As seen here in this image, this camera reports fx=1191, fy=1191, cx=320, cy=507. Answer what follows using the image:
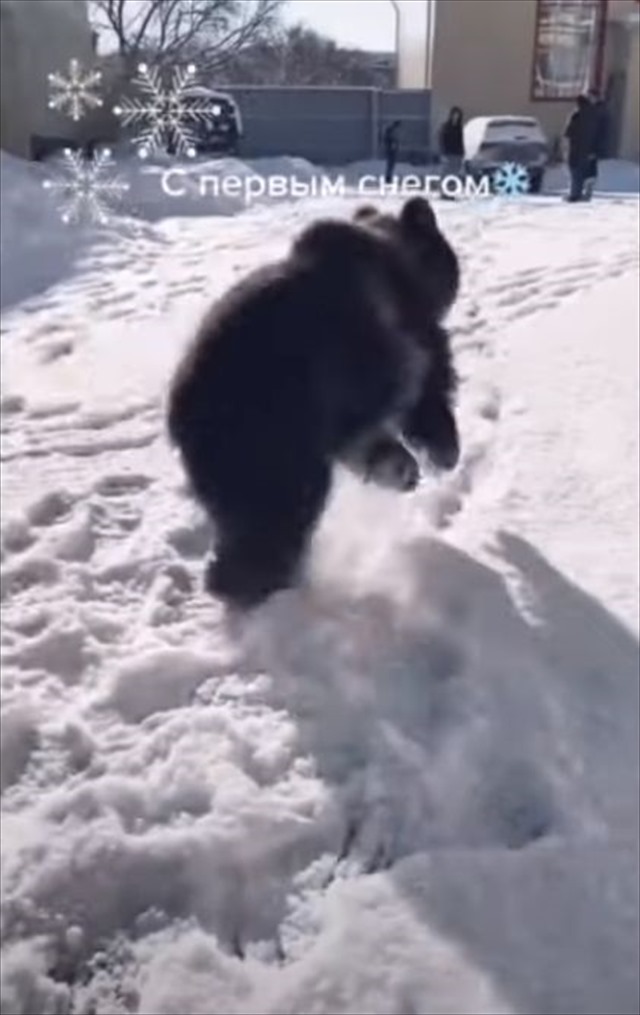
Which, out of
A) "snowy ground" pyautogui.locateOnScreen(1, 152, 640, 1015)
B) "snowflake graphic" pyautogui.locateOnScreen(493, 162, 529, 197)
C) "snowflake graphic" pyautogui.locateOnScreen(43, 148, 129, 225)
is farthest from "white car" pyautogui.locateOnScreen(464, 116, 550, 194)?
"snowflake graphic" pyautogui.locateOnScreen(43, 148, 129, 225)

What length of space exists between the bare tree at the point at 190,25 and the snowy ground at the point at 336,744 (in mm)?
187

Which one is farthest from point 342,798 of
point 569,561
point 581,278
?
point 581,278

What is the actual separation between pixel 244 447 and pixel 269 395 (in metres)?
0.04

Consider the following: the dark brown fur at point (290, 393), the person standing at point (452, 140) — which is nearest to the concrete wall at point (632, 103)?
the person standing at point (452, 140)

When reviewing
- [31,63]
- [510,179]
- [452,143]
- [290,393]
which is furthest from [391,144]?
[31,63]

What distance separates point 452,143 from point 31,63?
0.70 m

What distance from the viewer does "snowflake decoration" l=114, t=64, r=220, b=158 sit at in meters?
0.96

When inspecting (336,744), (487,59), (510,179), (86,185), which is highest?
(487,59)

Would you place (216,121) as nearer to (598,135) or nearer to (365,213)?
(365,213)

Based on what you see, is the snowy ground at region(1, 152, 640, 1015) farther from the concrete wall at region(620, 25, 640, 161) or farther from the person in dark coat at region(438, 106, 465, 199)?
the concrete wall at region(620, 25, 640, 161)

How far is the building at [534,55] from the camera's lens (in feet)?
2.94

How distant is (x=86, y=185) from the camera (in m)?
1.68

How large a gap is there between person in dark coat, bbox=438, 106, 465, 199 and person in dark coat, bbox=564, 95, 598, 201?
0.09 metres

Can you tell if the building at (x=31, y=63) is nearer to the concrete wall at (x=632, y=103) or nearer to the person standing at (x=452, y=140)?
the person standing at (x=452, y=140)
